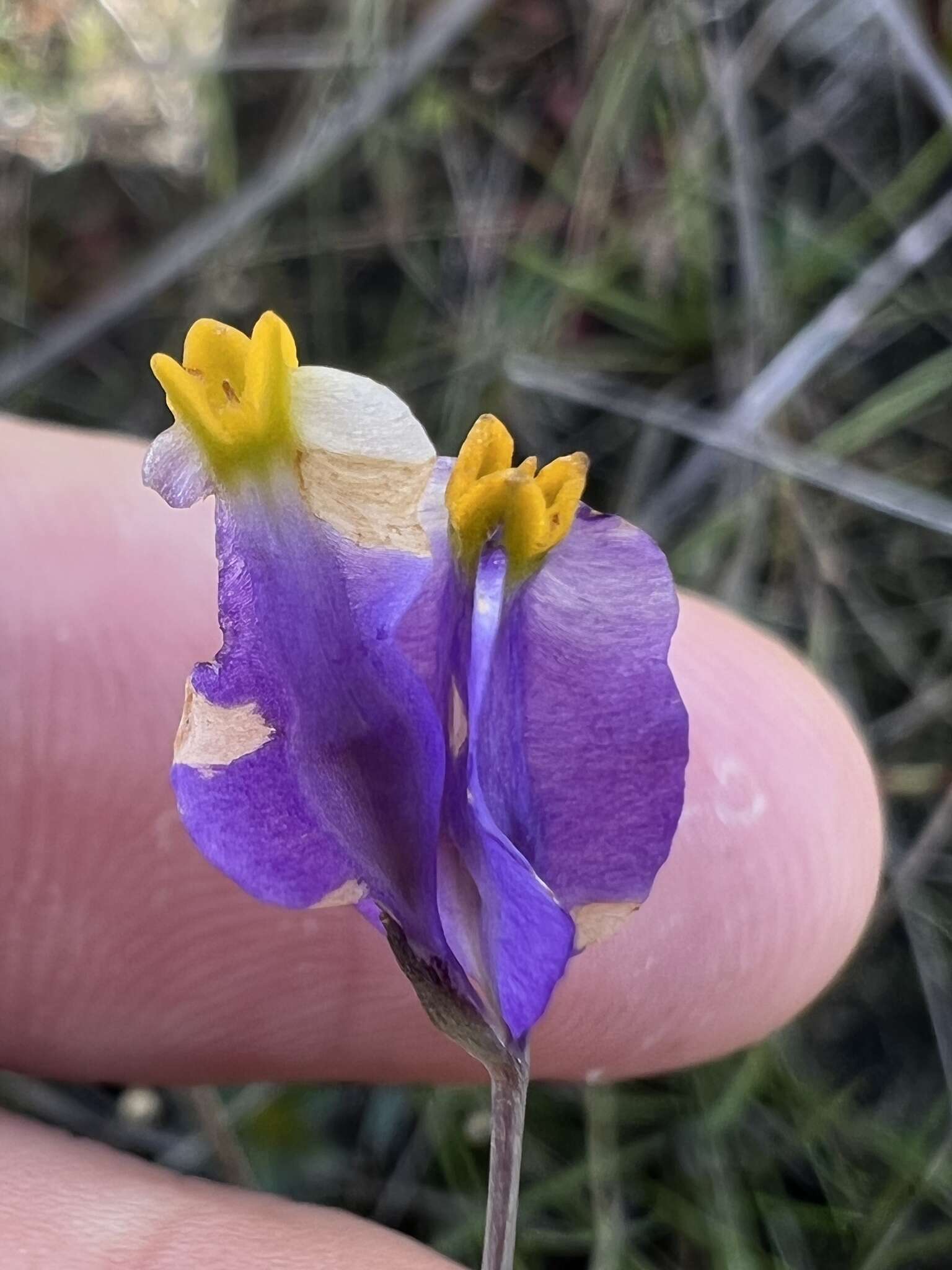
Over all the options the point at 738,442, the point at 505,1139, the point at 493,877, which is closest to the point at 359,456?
the point at 493,877

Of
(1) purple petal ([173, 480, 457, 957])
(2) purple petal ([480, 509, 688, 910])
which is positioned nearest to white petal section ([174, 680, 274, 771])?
(1) purple petal ([173, 480, 457, 957])

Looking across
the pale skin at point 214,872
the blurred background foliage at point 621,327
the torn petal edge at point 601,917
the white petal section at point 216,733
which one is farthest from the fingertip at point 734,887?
the white petal section at point 216,733

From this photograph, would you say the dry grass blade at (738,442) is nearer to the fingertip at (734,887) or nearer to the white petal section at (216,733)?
the fingertip at (734,887)

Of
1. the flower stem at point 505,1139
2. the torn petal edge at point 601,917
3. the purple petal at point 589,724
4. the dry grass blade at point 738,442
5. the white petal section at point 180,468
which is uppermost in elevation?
the dry grass blade at point 738,442

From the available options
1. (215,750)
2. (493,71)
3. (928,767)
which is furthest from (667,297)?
(215,750)

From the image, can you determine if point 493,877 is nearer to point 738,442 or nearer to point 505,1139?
point 505,1139

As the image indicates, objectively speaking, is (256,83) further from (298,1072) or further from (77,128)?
(298,1072)

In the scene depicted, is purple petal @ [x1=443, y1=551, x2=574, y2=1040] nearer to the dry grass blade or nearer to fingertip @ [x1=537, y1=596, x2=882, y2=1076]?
fingertip @ [x1=537, y1=596, x2=882, y2=1076]
